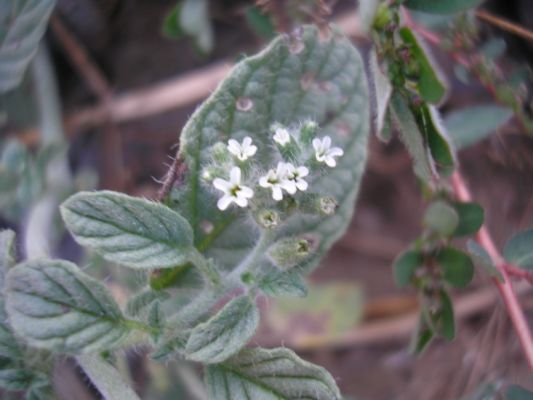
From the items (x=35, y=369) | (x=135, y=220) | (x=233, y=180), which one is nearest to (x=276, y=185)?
(x=233, y=180)

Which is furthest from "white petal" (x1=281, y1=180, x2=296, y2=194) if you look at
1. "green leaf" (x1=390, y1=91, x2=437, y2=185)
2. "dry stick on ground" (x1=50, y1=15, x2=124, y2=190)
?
"dry stick on ground" (x1=50, y1=15, x2=124, y2=190)

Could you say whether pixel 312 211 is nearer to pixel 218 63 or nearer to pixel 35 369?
pixel 35 369

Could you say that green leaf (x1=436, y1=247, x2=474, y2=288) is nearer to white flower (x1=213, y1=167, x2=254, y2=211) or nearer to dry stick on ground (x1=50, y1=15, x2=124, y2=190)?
white flower (x1=213, y1=167, x2=254, y2=211)

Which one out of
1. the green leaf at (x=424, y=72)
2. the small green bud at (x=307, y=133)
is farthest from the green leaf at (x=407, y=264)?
the small green bud at (x=307, y=133)

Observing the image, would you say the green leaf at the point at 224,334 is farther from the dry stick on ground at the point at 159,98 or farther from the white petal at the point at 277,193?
the dry stick on ground at the point at 159,98

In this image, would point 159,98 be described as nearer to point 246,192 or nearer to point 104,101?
point 104,101

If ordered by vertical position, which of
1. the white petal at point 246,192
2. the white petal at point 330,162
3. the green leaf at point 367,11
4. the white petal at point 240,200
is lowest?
the white petal at point 330,162
